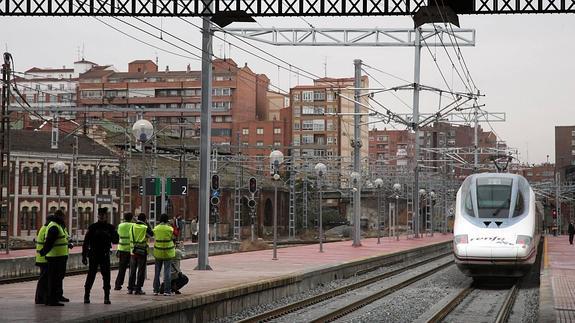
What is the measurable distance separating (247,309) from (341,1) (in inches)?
280

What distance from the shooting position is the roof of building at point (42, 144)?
6619cm

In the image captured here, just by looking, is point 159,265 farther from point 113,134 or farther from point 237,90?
point 237,90

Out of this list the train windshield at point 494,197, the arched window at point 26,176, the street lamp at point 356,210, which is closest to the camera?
the train windshield at point 494,197

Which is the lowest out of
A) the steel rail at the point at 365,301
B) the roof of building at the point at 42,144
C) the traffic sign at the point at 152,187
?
the steel rail at the point at 365,301

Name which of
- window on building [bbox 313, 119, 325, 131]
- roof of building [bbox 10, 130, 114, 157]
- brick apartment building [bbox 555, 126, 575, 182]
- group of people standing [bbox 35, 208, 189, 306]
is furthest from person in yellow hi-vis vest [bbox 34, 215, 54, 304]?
brick apartment building [bbox 555, 126, 575, 182]

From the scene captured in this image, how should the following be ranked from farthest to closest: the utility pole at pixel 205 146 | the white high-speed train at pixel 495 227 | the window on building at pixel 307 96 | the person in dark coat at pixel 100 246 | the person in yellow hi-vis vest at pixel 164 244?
the window on building at pixel 307 96
the utility pole at pixel 205 146
the white high-speed train at pixel 495 227
the person in yellow hi-vis vest at pixel 164 244
the person in dark coat at pixel 100 246

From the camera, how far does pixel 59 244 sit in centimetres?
1594

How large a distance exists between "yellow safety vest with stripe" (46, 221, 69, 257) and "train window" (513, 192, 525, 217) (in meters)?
13.5

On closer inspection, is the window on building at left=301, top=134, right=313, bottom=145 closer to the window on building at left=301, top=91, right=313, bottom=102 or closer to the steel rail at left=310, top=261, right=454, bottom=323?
the window on building at left=301, top=91, right=313, bottom=102

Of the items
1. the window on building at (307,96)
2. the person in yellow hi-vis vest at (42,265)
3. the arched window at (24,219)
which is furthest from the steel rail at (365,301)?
the window on building at (307,96)

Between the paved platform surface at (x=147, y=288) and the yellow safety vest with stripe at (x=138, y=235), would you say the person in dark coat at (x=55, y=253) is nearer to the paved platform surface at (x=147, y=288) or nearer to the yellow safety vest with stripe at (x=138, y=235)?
the paved platform surface at (x=147, y=288)

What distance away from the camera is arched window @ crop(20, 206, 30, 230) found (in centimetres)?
6519

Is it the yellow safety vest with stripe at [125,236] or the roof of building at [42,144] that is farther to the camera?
the roof of building at [42,144]

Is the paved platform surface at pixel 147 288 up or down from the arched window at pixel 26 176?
down
